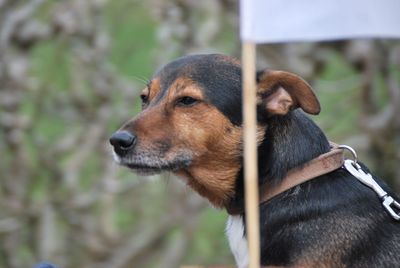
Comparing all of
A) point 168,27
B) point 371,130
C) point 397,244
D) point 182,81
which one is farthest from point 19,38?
point 397,244

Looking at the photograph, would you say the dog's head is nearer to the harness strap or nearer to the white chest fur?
the white chest fur

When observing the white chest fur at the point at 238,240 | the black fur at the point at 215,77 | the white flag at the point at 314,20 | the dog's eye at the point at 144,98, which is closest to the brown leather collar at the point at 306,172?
the white chest fur at the point at 238,240

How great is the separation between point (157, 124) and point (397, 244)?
1.11 m

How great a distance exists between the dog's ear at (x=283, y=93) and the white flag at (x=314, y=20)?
0.49 meters

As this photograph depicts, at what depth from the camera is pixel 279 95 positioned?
15.5 ft

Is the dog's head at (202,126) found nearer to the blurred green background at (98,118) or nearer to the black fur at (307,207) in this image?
the black fur at (307,207)

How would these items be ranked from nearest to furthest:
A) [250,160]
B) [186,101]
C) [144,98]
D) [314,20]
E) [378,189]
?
[250,160], [314,20], [378,189], [186,101], [144,98]

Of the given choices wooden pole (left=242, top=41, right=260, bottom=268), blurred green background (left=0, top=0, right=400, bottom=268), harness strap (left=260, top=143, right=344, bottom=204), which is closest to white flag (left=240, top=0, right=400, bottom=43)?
wooden pole (left=242, top=41, right=260, bottom=268)

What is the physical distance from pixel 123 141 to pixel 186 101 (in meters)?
0.33

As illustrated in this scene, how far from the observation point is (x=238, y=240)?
4.73 metres

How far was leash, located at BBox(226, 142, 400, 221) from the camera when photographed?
461cm

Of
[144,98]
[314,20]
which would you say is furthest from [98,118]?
[314,20]

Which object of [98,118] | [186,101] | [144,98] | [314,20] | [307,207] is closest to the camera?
[314,20]

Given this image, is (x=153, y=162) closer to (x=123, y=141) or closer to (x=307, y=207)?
(x=123, y=141)
